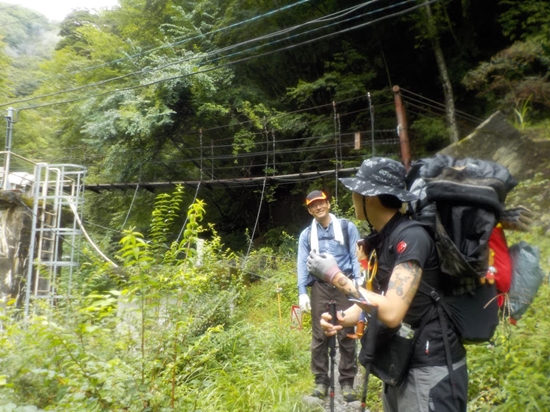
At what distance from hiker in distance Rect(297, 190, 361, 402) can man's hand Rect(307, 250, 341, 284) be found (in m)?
2.08

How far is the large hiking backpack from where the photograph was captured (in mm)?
1907

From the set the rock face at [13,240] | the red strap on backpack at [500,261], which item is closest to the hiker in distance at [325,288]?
the red strap on backpack at [500,261]

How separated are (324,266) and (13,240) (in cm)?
889

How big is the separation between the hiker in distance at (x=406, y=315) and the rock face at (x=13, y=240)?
8631 millimetres

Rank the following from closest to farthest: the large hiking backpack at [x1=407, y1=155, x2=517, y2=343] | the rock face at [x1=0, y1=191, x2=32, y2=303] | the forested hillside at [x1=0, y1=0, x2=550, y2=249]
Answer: the large hiking backpack at [x1=407, y1=155, x2=517, y2=343] < the rock face at [x1=0, y1=191, x2=32, y2=303] < the forested hillside at [x1=0, y1=0, x2=550, y2=249]

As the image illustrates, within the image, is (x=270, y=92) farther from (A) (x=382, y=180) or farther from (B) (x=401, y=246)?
(B) (x=401, y=246)

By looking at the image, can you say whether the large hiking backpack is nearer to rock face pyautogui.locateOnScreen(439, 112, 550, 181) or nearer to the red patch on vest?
the red patch on vest

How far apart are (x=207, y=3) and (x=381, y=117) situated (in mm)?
6258

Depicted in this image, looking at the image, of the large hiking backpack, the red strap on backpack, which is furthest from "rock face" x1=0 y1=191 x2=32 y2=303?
the red strap on backpack

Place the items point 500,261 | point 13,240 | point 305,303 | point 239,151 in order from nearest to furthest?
1. point 500,261
2. point 305,303
3. point 13,240
4. point 239,151

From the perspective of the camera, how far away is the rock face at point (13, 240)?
9.05 m

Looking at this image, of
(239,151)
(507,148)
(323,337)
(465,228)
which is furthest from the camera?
(239,151)

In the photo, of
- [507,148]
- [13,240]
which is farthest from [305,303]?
[13,240]

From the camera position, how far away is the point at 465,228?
1.94 meters
